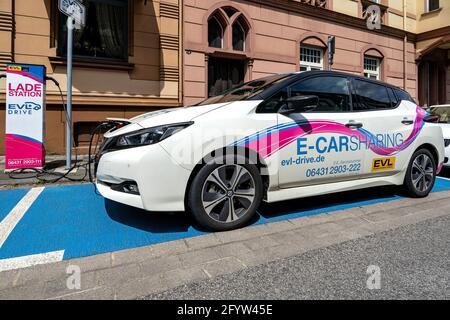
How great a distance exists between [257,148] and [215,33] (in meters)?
7.14

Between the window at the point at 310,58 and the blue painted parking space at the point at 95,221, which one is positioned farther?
the window at the point at 310,58

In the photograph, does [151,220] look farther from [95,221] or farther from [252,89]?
[252,89]

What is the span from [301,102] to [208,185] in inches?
48.7

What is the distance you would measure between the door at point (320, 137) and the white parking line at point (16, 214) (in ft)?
9.09

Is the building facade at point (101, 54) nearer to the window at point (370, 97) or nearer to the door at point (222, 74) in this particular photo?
the door at point (222, 74)

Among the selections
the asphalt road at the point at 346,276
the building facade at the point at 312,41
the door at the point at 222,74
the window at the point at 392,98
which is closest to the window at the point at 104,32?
the building facade at the point at 312,41

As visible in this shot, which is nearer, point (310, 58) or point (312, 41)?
point (312, 41)

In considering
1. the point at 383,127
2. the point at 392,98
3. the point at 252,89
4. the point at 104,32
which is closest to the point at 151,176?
the point at 252,89

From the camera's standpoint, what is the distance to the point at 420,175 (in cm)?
440

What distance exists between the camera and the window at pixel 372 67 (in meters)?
12.4

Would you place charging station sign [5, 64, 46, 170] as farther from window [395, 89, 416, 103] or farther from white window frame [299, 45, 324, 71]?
white window frame [299, 45, 324, 71]

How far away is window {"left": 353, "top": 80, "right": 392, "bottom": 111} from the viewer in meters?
3.87

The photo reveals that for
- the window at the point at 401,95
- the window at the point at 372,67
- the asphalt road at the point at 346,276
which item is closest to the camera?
the asphalt road at the point at 346,276
